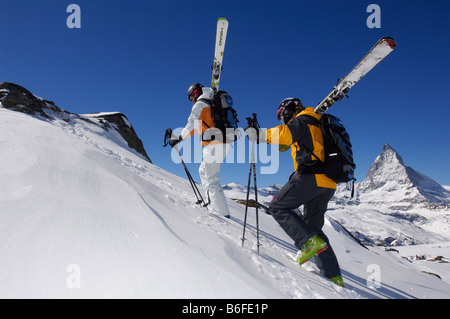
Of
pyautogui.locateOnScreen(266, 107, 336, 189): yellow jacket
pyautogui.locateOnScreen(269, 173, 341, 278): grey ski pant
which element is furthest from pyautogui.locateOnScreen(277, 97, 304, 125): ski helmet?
pyautogui.locateOnScreen(269, 173, 341, 278): grey ski pant

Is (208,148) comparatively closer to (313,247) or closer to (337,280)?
(313,247)

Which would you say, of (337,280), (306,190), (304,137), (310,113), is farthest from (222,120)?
(337,280)

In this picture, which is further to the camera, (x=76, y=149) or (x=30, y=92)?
(x=30, y=92)

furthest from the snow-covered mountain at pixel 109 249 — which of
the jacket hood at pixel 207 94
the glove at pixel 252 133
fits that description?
the jacket hood at pixel 207 94

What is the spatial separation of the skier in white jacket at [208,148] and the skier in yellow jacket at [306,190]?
6.73 ft

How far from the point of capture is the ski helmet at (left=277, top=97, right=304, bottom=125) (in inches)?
169

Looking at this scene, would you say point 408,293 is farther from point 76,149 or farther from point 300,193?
point 76,149

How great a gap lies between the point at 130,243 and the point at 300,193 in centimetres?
245

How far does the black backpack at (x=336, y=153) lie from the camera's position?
143 inches

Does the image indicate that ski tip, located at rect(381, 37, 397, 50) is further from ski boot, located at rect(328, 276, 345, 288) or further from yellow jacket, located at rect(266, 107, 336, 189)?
ski boot, located at rect(328, 276, 345, 288)

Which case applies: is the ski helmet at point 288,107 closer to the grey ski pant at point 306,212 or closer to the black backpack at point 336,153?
the black backpack at point 336,153

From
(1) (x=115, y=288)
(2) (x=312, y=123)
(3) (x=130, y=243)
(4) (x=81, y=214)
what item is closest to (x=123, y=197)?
Result: (4) (x=81, y=214)

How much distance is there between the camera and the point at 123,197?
396 cm

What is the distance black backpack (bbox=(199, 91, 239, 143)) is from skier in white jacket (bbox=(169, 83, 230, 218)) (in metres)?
0.07
